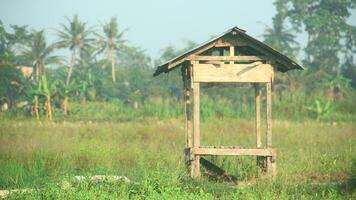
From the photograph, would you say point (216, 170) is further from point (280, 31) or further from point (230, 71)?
point (280, 31)

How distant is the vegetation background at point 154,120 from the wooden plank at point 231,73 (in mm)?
1902

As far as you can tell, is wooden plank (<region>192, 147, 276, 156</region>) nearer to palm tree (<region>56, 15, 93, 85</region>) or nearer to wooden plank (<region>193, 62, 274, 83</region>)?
wooden plank (<region>193, 62, 274, 83</region>)

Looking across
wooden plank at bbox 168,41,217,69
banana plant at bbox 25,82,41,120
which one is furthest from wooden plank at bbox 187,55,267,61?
banana plant at bbox 25,82,41,120

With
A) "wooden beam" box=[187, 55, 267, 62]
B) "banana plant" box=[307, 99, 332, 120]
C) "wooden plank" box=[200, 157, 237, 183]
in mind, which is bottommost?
"wooden plank" box=[200, 157, 237, 183]

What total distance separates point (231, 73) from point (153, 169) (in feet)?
8.53

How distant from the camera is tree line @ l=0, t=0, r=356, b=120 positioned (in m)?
42.5

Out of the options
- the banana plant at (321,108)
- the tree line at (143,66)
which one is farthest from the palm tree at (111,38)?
the banana plant at (321,108)

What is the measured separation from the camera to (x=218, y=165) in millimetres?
12352

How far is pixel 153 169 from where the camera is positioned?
11523 mm

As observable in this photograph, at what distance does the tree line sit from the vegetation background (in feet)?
0.38

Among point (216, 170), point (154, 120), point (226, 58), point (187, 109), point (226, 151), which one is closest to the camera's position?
point (226, 151)

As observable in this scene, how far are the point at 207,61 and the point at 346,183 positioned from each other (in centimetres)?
384

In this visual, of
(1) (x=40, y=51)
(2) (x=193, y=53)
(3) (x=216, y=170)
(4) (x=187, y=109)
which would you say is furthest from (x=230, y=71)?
(1) (x=40, y=51)

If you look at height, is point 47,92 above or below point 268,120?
above
